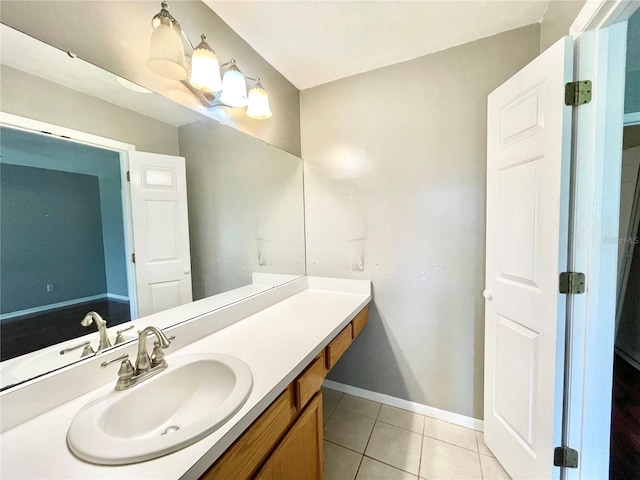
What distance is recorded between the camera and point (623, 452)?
4.14 ft

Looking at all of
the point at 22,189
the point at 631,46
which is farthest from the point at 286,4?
the point at 631,46

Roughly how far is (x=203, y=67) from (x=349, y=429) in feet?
7.27

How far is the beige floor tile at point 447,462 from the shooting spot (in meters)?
1.29

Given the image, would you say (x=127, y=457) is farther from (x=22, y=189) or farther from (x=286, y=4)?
(x=286, y=4)

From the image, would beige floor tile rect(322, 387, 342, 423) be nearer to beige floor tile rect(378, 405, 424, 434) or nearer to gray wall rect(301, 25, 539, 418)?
gray wall rect(301, 25, 539, 418)

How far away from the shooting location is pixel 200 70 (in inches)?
43.8

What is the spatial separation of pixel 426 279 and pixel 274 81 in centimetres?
171

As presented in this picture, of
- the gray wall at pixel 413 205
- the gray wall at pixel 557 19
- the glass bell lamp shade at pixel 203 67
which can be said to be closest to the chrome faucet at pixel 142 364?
the glass bell lamp shade at pixel 203 67

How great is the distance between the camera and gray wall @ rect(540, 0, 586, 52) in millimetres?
1017

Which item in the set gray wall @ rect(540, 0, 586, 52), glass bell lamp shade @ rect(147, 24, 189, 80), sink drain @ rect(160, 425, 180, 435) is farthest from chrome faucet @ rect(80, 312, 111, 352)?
gray wall @ rect(540, 0, 586, 52)

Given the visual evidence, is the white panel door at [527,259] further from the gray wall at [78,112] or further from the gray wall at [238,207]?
the gray wall at [78,112]

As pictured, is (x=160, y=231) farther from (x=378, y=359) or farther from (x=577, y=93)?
(x=577, y=93)

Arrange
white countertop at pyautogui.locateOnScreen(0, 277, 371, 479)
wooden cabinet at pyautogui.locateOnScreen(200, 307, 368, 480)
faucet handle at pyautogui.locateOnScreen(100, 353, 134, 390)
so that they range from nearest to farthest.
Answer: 1. white countertop at pyautogui.locateOnScreen(0, 277, 371, 479)
2. wooden cabinet at pyautogui.locateOnScreen(200, 307, 368, 480)
3. faucet handle at pyautogui.locateOnScreen(100, 353, 134, 390)

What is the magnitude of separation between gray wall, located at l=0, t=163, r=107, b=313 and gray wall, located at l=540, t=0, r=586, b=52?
2022 millimetres
